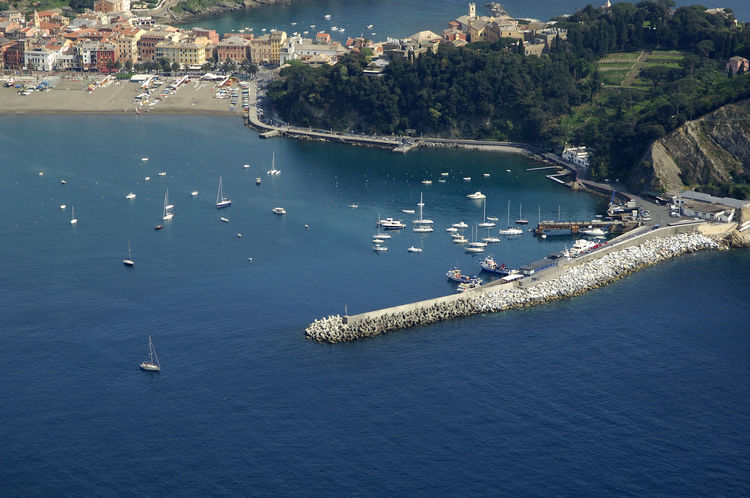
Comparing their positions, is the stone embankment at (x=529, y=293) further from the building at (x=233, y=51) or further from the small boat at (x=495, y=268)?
the building at (x=233, y=51)

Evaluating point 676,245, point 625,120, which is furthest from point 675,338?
point 625,120

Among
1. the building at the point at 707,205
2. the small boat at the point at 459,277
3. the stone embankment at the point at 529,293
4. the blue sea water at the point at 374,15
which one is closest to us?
the stone embankment at the point at 529,293

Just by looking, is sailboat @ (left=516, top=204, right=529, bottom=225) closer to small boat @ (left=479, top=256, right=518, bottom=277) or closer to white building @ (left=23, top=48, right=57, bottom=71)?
small boat @ (left=479, top=256, right=518, bottom=277)

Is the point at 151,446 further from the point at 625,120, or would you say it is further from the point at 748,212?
the point at 625,120

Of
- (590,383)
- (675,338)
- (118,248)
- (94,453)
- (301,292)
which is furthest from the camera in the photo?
(118,248)

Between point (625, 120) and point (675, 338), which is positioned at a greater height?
point (625, 120)

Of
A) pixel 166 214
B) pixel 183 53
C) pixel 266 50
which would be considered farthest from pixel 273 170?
pixel 266 50

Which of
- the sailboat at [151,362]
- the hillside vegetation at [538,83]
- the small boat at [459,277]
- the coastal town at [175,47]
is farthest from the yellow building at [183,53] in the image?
the sailboat at [151,362]
